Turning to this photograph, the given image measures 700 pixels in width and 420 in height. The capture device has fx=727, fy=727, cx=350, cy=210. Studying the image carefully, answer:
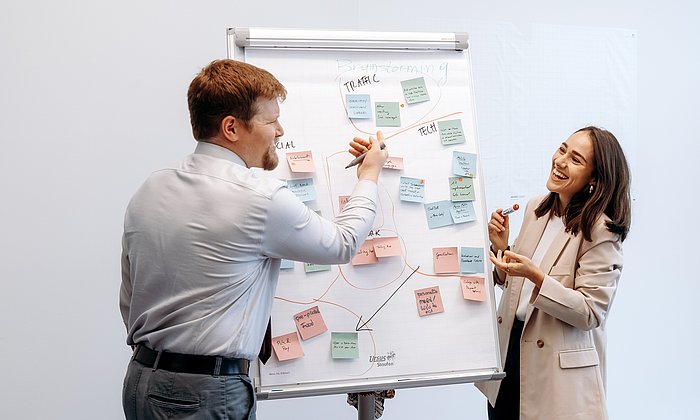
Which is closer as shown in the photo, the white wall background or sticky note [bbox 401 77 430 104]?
sticky note [bbox 401 77 430 104]

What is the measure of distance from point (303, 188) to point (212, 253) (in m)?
0.54

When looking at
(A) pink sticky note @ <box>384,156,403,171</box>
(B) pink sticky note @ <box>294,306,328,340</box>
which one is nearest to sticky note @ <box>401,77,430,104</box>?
(A) pink sticky note @ <box>384,156,403,171</box>

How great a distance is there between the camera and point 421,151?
2047mm

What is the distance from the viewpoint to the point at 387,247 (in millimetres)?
1988

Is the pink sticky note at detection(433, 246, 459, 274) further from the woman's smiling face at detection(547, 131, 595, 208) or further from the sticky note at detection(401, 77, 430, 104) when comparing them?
Answer: the sticky note at detection(401, 77, 430, 104)

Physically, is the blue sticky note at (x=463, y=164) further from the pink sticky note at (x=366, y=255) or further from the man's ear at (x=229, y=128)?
the man's ear at (x=229, y=128)

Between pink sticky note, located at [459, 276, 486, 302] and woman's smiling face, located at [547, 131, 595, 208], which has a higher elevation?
woman's smiling face, located at [547, 131, 595, 208]

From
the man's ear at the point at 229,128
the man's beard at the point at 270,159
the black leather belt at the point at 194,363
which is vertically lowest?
the black leather belt at the point at 194,363

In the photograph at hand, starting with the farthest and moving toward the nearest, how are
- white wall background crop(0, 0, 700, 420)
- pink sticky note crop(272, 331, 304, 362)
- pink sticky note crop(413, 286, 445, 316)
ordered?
1. white wall background crop(0, 0, 700, 420)
2. pink sticky note crop(413, 286, 445, 316)
3. pink sticky note crop(272, 331, 304, 362)

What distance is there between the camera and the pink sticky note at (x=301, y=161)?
1952 mm

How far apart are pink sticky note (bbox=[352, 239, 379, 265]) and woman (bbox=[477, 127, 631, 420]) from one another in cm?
33

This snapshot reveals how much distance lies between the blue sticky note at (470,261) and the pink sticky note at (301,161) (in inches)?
19.0

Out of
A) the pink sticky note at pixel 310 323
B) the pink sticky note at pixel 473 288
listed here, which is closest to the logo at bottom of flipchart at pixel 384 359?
the pink sticky note at pixel 310 323

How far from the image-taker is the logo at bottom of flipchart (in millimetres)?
1959
